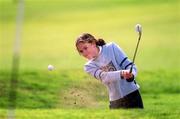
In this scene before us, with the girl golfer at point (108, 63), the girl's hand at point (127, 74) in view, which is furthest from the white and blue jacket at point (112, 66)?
the girl's hand at point (127, 74)

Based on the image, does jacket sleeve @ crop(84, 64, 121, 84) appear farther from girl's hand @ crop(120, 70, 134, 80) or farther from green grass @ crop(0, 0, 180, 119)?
green grass @ crop(0, 0, 180, 119)

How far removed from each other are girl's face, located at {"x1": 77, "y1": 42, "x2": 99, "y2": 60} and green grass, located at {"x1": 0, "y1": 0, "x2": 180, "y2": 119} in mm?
573

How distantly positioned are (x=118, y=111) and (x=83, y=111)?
17.6 inches

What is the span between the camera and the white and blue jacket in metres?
7.36

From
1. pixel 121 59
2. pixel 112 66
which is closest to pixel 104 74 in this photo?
pixel 112 66

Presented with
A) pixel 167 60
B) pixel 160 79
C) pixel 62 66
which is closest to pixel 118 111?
pixel 160 79

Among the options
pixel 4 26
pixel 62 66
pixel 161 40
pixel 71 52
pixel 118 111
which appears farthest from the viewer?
pixel 4 26

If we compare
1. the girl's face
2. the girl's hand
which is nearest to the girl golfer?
the girl's face

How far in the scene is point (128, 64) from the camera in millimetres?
7391

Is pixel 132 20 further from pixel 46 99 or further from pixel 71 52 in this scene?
pixel 46 99

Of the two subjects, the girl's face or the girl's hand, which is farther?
the girl's face

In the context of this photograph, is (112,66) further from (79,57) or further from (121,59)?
(79,57)

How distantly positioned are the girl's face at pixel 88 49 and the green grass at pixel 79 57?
22.5 inches

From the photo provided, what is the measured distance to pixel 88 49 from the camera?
738cm
